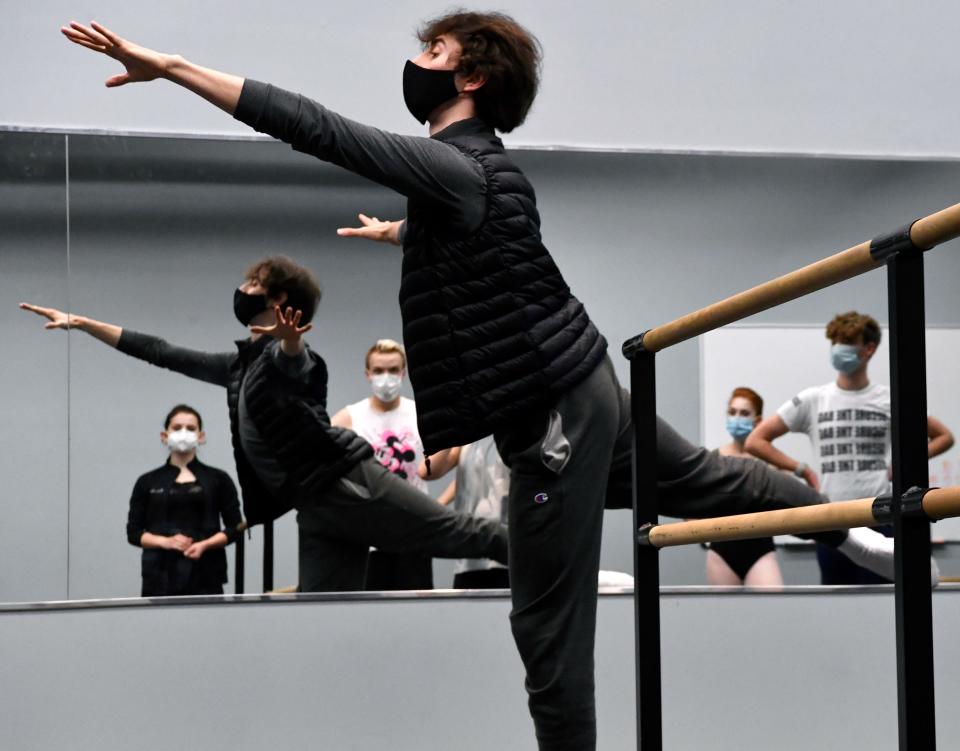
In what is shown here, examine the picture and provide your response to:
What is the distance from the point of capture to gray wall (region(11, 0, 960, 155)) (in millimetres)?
4262

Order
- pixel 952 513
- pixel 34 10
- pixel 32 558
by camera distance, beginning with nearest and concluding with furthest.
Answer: pixel 952 513
pixel 32 558
pixel 34 10

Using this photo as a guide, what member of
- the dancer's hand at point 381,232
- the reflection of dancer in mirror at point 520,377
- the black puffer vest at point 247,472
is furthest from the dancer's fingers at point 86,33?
the black puffer vest at point 247,472

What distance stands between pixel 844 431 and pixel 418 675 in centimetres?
154

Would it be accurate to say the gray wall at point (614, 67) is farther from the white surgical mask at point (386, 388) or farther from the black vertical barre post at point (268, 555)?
the black vertical barre post at point (268, 555)

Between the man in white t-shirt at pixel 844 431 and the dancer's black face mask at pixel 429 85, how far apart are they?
243 cm

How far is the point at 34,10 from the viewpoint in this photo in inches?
168

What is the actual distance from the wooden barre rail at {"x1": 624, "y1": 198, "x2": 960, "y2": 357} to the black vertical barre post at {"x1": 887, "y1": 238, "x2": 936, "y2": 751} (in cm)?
5

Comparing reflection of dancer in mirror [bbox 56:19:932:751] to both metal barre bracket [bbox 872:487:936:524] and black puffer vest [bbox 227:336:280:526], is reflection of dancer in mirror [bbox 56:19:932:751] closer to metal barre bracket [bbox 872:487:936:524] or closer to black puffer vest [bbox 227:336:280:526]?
metal barre bracket [bbox 872:487:936:524]

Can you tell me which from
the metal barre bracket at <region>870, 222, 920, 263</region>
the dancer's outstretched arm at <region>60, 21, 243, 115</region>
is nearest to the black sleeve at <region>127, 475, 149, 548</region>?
the dancer's outstretched arm at <region>60, 21, 243, 115</region>

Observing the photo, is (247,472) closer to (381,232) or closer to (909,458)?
(381,232)

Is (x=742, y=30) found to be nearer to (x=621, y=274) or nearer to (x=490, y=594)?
(x=621, y=274)

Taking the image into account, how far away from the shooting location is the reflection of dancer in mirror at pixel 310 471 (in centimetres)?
413

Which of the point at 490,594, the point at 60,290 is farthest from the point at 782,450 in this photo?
the point at 60,290

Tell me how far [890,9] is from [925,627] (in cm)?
377
